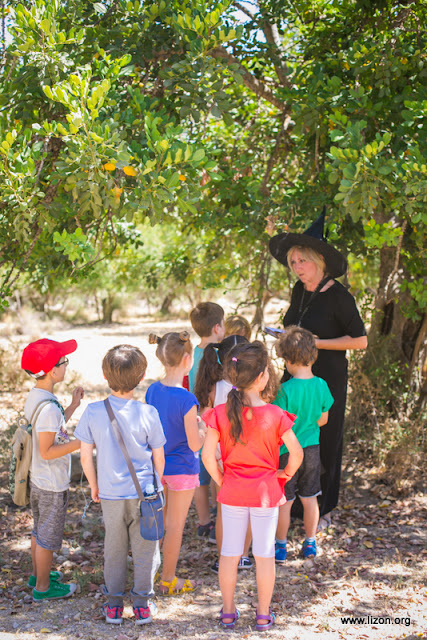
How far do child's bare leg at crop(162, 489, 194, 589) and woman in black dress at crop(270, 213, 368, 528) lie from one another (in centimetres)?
125

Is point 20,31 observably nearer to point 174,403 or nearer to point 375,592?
point 174,403

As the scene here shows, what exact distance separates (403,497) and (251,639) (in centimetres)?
261

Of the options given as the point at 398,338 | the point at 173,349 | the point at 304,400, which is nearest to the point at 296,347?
the point at 304,400

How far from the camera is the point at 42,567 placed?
3258 mm

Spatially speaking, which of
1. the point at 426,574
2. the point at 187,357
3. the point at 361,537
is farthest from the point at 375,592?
the point at 187,357

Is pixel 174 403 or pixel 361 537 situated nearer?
Result: pixel 174 403

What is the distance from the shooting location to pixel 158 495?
300 centimetres

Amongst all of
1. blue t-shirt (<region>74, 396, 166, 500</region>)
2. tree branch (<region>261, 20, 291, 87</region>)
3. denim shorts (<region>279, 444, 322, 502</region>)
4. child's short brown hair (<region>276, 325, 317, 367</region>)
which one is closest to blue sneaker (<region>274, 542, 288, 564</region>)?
denim shorts (<region>279, 444, 322, 502</region>)

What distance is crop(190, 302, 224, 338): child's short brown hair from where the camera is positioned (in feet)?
12.6

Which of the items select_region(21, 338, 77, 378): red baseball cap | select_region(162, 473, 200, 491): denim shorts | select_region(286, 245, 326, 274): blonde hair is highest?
select_region(286, 245, 326, 274): blonde hair

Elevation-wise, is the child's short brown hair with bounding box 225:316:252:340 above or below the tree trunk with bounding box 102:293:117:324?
above

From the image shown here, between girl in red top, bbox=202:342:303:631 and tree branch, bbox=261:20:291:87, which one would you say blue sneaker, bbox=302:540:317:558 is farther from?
tree branch, bbox=261:20:291:87

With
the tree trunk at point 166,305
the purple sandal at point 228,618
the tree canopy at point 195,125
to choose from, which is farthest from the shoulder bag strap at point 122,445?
the tree trunk at point 166,305

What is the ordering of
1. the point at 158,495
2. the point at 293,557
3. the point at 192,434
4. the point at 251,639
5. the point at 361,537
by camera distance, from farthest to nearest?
the point at 361,537 < the point at 293,557 < the point at 192,434 < the point at 158,495 < the point at 251,639
